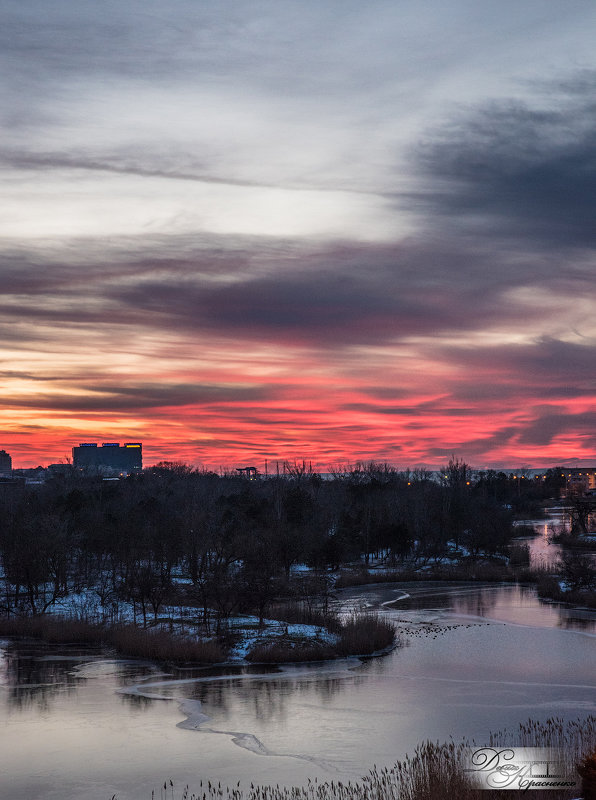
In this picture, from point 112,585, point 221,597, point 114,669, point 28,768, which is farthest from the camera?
point 112,585

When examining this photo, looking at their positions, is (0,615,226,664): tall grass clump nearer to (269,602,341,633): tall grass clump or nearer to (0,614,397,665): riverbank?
(0,614,397,665): riverbank

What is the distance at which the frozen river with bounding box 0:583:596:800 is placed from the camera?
21.3m

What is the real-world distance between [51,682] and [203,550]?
92.2 feet

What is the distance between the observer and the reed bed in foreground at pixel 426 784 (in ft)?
54.7

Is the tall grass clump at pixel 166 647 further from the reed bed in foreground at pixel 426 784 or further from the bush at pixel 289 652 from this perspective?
the reed bed in foreground at pixel 426 784

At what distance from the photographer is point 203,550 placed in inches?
2352

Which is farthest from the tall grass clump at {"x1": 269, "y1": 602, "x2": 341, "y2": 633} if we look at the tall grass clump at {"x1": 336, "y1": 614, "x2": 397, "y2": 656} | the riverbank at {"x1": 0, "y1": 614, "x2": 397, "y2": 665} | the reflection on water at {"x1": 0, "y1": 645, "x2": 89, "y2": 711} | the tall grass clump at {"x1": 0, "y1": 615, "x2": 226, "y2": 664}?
the reflection on water at {"x1": 0, "y1": 645, "x2": 89, "y2": 711}

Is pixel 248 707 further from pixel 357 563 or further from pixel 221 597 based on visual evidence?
pixel 357 563

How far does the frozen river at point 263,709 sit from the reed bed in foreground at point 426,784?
32.5 inches

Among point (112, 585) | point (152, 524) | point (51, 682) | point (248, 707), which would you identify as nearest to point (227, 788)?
point (248, 707)

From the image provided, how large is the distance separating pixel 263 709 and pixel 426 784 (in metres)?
11.7

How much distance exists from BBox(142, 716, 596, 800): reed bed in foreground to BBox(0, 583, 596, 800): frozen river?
824 mm

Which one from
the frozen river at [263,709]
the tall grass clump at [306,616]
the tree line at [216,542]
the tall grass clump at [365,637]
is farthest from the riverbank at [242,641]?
the tree line at [216,542]

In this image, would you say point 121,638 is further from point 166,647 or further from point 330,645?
point 330,645
